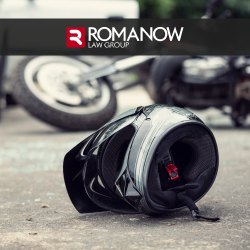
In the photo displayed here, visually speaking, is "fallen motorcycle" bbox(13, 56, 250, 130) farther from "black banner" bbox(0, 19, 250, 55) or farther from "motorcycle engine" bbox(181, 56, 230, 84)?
"black banner" bbox(0, 19, 250, 55)

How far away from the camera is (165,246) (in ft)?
5.19

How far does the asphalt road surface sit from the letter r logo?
2.77 meters

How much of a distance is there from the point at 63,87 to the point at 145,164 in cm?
343

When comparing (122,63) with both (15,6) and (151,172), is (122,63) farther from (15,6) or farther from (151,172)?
(151,172)

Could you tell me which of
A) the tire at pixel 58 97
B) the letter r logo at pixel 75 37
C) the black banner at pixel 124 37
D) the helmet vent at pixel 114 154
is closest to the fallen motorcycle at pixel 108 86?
the tire at pixel 58 97

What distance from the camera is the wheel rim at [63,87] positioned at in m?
4.91

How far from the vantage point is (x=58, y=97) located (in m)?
4.92

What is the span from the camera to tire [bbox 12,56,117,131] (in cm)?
479

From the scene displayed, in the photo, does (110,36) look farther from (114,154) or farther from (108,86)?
(114,154)

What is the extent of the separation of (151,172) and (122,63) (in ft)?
11.4

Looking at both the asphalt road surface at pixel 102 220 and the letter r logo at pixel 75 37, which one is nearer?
the asphalt road surface at pixel 102 220

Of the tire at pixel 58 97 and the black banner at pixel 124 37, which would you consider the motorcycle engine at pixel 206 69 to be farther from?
the tire at pixel 58 97

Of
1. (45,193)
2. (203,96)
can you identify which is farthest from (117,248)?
(203,96)

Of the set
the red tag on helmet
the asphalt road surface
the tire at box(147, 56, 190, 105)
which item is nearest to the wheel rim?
the tire at box(147, 56, 190, 105)
